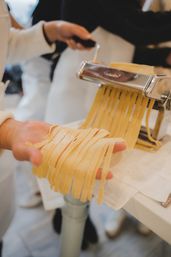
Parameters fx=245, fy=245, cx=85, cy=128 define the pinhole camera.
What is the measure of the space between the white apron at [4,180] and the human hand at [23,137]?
147 mm

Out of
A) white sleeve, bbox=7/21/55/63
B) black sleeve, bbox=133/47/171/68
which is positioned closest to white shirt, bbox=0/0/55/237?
white sleeve, bbox=7/21/55/63

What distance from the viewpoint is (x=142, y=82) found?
0.41m

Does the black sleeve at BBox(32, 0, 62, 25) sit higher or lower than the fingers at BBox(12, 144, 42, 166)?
higher

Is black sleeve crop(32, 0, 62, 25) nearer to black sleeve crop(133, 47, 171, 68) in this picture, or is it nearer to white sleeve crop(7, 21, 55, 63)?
white sleeve crop(7, 21, 55, 63)

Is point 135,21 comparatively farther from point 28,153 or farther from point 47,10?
point 28,153

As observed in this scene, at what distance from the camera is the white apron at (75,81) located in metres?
0.75

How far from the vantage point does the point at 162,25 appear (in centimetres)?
66

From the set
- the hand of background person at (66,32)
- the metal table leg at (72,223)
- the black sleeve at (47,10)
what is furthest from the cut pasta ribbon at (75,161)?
the black sleeve at (47,10)

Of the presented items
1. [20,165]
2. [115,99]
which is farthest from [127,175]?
[20,165]

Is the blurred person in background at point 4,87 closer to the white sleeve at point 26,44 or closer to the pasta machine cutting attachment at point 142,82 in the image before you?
the white sleeve at point 26,44

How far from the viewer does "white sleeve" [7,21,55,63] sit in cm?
65

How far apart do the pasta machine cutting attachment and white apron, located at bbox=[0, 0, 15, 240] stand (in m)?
0.15

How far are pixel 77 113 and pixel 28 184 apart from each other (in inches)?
17.7

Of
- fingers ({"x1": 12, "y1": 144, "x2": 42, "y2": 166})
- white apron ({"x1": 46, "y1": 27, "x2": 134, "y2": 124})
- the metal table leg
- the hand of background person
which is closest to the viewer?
fingers ({"x1": 12, "y1": 144, "x2": 42, "y2": 166})
